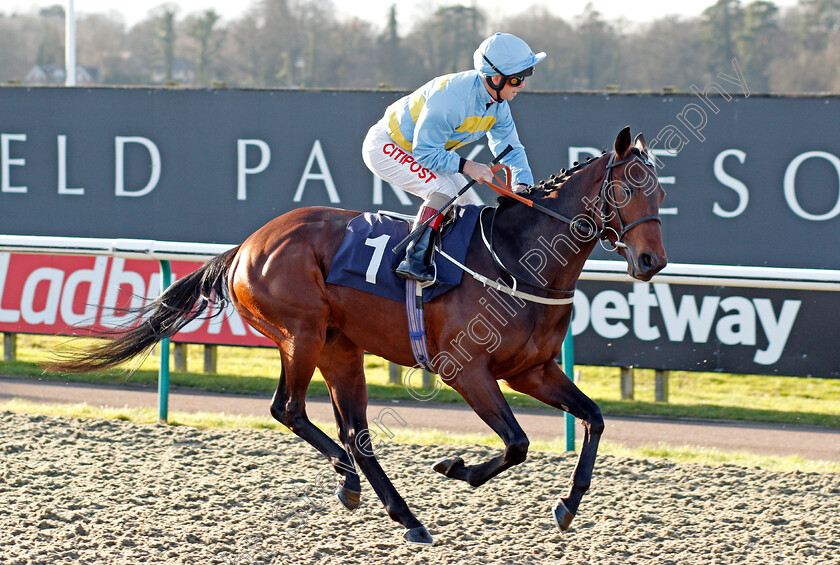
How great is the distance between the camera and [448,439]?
499cm

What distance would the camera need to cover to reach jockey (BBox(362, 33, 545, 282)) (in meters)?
3.34

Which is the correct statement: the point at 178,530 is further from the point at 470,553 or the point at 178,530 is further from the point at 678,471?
the point at 678,471

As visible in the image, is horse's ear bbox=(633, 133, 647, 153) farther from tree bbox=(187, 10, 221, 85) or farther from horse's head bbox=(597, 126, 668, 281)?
tree bbox=(187, 10, 221, 85)

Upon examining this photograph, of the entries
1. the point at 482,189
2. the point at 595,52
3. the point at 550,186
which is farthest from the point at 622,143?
the point at 595,52

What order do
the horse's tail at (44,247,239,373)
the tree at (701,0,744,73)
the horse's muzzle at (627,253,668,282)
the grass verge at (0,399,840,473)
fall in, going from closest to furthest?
the horse's muzzle at (627,253,668,282) < the horse's tail at (44,247,239,373) < the grass verge at (0,399,840,473) < the tree at (701,0,744,73)

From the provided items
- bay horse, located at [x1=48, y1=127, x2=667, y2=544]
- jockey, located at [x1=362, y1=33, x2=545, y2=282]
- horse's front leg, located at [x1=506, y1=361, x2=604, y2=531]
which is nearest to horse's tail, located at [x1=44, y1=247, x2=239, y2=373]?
bay horse, located at [x1=48, y1=127, x2=667, y2=544]

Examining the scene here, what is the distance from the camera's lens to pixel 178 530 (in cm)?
337

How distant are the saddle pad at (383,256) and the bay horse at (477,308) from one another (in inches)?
1.6

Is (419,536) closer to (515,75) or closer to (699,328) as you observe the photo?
(515,75)

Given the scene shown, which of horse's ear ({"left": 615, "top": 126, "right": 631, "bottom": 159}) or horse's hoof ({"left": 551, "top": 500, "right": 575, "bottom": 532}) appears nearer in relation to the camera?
horse's ear ({"left": 615, "top": 126, "right": 631, "bottom": 159})

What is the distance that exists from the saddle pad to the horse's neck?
0.63 feet

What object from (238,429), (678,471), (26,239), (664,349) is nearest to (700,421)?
(664,349)

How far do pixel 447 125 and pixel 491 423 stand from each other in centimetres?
106

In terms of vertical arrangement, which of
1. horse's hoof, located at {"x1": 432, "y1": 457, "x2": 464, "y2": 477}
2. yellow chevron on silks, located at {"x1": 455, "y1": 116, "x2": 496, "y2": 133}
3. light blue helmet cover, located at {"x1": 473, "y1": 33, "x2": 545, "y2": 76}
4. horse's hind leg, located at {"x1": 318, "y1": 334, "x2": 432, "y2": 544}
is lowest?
horse's hoof, located at {"x1": 432, "y1": 457, "x2": 464, "y2": 477}
